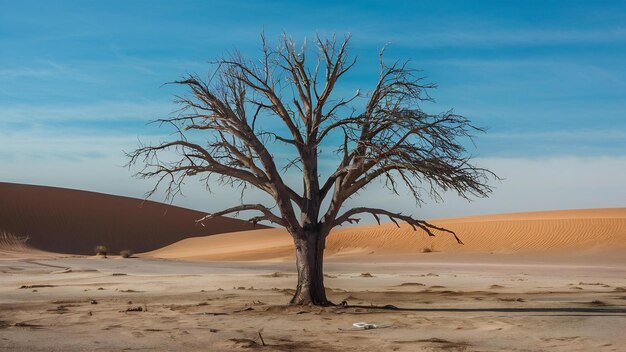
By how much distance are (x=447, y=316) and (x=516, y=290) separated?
837 cm

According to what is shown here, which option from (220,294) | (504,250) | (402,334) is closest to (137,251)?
(504,250)

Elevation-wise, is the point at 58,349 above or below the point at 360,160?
below

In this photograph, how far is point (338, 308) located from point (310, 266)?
106cm

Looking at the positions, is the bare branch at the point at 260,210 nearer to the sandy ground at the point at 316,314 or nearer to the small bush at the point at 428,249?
the sandy ground at the point at 316,314

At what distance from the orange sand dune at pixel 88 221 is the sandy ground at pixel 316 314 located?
41.3 metres

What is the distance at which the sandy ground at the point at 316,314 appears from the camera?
42.5 ft

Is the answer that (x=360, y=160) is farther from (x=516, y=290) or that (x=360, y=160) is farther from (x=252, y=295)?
(x=516, y=290)

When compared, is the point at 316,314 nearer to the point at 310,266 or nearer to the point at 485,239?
the point at 310,266

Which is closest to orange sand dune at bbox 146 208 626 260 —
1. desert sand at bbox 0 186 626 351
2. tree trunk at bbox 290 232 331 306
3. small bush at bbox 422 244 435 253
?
small bush at bbox 422 244 435 253

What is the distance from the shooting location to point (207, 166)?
17.7 meters

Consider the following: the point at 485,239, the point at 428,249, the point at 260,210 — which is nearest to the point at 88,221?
the point at 428,249

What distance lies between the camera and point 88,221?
78.9 meters

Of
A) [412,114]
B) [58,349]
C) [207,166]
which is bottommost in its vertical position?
[58,349]

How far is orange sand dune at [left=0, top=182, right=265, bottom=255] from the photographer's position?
72.7 meters
